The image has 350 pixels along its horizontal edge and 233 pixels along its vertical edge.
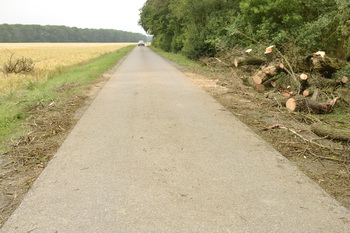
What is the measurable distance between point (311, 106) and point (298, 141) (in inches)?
88.9

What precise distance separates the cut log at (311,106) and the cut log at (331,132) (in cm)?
154

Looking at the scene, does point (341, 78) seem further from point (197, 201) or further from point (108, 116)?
point (197, 201)

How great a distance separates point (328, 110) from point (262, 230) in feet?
17.7

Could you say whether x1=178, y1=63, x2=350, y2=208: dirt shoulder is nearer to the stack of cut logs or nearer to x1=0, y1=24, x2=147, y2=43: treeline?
the stack of cut logs

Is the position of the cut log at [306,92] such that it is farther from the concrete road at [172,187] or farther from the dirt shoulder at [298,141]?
the concrete road at [172,187]

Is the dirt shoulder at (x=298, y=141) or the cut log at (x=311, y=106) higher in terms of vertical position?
the cut log at (x=311, y=106)

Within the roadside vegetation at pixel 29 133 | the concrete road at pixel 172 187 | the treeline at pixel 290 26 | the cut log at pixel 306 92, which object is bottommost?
the roadside vegetation at pixel 29 133

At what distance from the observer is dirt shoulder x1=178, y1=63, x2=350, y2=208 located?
3.88 metres

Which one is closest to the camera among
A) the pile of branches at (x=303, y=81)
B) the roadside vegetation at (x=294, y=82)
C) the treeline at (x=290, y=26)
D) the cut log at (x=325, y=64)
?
the roadside vegetation at (x=294, y=82)

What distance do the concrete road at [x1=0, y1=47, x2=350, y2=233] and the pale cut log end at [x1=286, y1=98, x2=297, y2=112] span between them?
178 centimetres

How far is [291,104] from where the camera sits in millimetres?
7199

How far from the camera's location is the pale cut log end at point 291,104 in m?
7.09

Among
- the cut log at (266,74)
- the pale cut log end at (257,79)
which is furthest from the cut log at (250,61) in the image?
the pale cut log end at (257,79)

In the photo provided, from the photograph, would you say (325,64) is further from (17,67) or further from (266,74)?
(17,67)
